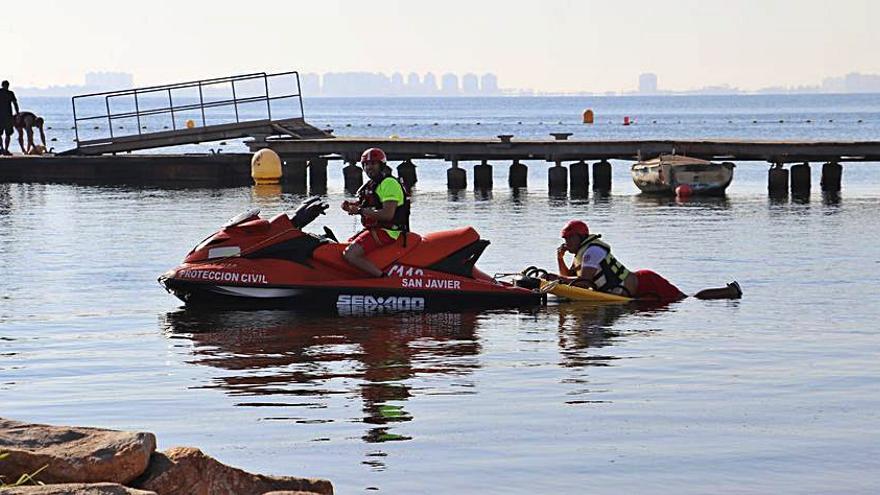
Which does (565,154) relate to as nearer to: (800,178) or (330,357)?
(800,178)

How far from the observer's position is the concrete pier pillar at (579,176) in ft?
129

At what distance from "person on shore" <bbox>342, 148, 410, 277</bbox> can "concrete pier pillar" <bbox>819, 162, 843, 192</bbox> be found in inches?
955

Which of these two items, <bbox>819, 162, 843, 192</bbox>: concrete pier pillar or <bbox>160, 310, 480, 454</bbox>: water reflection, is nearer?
<bbox>160, 310, 480, 454</bbox>: water reflection

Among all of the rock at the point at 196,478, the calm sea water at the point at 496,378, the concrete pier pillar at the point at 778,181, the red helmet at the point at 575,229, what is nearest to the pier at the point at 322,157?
the concrete pier pillar at the point at 778,181

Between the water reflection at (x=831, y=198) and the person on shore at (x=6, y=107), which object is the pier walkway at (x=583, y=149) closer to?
the water reflection at (x=831, y=198)

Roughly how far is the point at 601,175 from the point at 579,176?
2.27 feet

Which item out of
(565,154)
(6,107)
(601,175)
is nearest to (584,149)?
(565,154)

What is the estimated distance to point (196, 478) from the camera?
24.1 ft

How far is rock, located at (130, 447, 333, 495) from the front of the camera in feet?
23.9

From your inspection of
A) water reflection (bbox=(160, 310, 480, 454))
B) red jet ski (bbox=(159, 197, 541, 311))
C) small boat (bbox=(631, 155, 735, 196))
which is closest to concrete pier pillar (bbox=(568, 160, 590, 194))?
small boat (bbox=(631, 155, 735, 196))

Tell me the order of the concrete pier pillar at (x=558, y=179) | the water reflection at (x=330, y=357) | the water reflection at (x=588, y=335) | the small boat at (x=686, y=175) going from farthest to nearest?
the concrete pier pillar at (x=558, y=179) → the small boat at (x=686, y=175) → the water reflection at (x=588, y=335) → the water reflection at (x=330, y=357)

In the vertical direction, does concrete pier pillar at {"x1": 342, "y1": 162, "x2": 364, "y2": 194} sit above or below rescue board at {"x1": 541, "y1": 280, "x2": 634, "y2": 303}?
below

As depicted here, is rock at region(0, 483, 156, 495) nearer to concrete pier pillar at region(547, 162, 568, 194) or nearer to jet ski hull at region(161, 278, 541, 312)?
jet ski hull at region(161, 278, 541, 312)

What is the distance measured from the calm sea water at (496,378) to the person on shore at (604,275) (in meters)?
0.27
